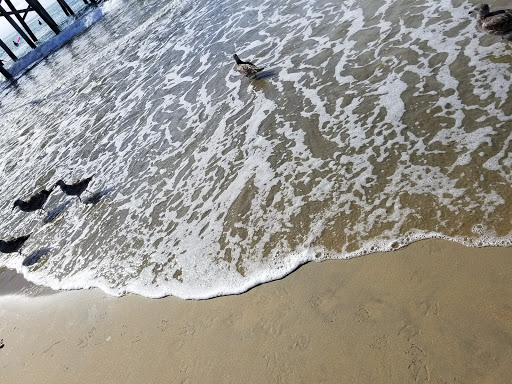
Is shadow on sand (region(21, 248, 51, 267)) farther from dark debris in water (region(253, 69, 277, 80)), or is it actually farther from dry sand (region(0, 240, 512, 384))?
dark debris in water (region(253, 69, 277, 80))

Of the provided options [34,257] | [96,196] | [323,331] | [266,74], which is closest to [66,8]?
[266,74]

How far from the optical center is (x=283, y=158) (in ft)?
21.2

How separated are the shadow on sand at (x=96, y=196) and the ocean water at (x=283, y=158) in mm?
70

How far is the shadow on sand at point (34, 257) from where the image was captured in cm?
719

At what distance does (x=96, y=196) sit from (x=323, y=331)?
607 cm

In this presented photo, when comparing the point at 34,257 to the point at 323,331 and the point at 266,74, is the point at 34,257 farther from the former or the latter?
the point at 266,74

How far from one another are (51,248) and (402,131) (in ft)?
22.1

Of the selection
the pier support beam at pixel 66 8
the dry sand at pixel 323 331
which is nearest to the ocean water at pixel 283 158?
the dry sand at pixel 323 331

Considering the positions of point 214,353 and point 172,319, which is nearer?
point 214,353

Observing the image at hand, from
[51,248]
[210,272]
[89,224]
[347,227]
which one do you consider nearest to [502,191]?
[347,227]

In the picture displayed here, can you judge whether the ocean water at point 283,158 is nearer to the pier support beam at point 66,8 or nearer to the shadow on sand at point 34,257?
the shadow on sand at point 34,257

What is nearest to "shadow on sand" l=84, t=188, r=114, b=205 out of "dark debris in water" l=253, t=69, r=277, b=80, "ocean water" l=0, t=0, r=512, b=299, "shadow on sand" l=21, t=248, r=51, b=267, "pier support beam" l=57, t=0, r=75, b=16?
"ocean water" l=0, t=0, r=512, b=299

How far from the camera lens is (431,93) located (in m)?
6.25

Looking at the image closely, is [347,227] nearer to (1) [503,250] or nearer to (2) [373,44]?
(1) [503,250]
